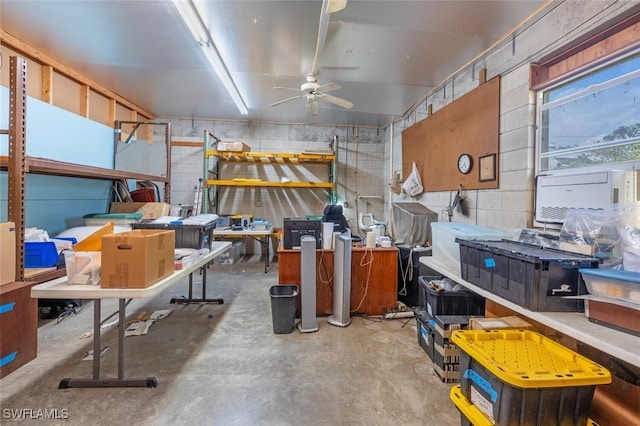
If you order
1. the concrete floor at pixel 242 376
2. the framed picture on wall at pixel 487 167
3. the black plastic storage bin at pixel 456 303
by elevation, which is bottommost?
the concrete floor at pixel 242 376

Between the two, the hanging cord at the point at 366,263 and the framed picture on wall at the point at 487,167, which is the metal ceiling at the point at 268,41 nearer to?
the framed picture on wall at the point at 487,167

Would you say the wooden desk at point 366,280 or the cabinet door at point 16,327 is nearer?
the cabinet door at point 16,327

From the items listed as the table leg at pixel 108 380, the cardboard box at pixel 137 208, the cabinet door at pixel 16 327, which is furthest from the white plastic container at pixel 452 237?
the cardboard box at pixel 137 208

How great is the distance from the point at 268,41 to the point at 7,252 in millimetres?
2871

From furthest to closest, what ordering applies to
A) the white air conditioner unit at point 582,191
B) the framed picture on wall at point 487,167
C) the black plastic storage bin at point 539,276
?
the framed picture on wall at point 487,167, the white air conditioner unit at point 582,191, the black plastic storage bin at point 539,276

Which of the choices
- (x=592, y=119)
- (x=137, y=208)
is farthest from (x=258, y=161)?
(x=592, y=119)

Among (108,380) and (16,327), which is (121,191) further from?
(108,380)

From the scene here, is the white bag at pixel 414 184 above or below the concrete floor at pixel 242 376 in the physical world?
above

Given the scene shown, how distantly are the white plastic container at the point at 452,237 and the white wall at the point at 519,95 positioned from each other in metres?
0.50

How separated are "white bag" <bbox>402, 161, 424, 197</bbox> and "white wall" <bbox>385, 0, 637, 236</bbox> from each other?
101cm

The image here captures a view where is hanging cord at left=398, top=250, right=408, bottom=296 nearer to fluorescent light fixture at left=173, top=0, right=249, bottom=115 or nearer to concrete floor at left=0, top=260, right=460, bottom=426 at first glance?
concrete floor at left=0, top=260, right=460, bottom=426

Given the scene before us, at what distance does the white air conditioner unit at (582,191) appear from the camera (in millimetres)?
1722

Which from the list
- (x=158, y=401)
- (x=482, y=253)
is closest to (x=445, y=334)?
(x=482, y=253)

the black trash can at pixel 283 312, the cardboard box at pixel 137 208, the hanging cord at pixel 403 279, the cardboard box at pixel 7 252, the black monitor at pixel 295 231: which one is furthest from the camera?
the cardboard box at pixel 137 208
